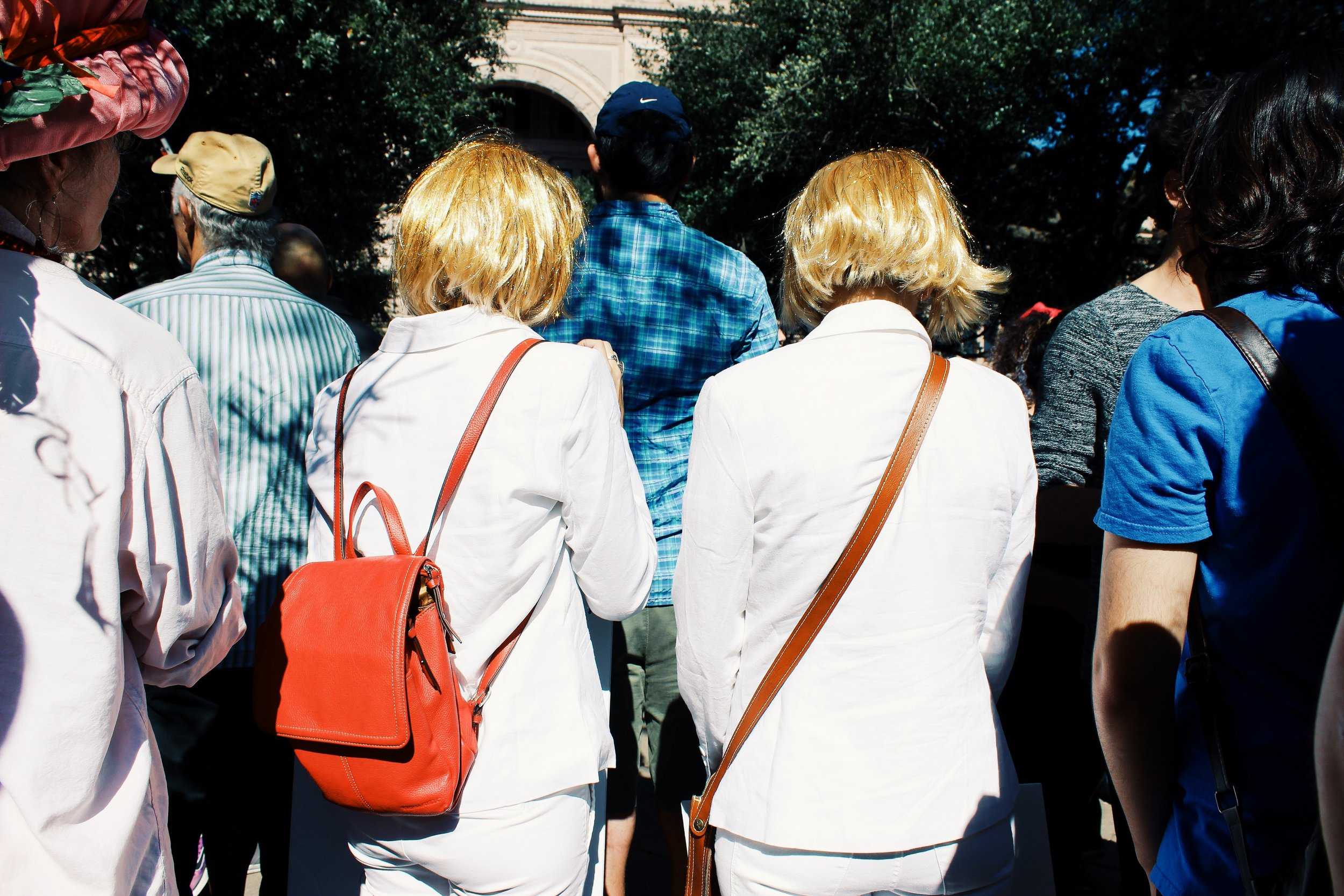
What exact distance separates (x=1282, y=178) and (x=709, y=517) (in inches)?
40.5

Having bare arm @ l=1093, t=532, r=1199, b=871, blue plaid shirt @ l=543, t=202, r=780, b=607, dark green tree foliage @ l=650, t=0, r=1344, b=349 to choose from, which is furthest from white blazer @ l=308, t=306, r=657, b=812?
dark green tree foliage @ l=650, t=0, r=1344, b=349

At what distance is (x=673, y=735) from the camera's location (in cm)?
279

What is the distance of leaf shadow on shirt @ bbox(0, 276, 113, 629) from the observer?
1154mm

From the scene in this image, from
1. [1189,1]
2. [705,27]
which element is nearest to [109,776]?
[1189,1]

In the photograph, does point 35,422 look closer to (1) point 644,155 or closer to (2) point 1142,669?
(2) point 1142,669

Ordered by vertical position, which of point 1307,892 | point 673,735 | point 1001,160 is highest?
point 1001,160

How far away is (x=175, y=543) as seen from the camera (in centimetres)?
130

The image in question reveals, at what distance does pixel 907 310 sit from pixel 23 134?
4.84 feet

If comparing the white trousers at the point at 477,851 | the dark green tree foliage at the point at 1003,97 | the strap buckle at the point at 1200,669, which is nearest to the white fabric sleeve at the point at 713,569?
the white trousers at the point at 477,851

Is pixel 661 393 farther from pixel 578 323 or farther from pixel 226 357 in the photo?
pixel 226 357

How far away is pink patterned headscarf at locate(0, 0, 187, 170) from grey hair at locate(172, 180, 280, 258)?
123 cm

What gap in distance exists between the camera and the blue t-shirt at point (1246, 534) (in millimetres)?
1218

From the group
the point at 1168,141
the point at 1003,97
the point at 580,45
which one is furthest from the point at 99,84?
the point at 580,45

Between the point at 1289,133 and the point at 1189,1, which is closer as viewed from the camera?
the point at 1289,133
